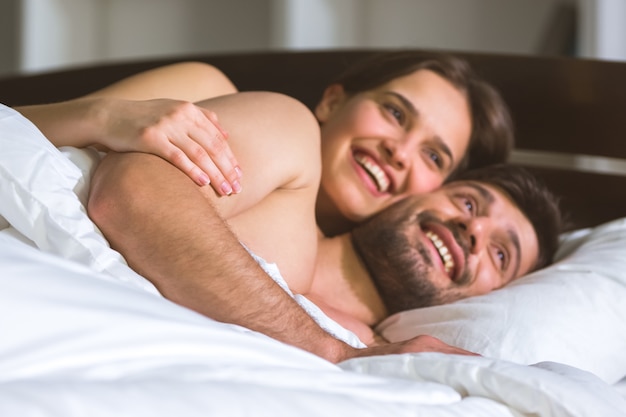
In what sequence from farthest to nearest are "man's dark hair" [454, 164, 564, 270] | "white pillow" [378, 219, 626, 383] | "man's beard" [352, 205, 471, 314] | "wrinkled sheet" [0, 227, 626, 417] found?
"man's dark hair" [454, 164, 564, 270] < "man's beard" [352, 205, 471, 314] < "white pillow" [378, 219, 626, 383] < "wrinkled sheet" [0, 227, 626, 417]

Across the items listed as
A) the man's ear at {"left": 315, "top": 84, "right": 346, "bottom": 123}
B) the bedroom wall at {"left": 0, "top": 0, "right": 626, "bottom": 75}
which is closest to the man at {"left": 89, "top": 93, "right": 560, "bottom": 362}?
the man's ear at {"left": 315, "top": 84, "right": 346, "bottom": 123}

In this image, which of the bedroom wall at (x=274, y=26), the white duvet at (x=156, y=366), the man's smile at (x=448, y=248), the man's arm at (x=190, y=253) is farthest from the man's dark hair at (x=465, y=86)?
the white duvet at (x=156, y=366)

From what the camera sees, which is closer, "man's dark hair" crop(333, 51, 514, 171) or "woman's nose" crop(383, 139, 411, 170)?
"woman's nose" crop(383, 139, 411, 170)

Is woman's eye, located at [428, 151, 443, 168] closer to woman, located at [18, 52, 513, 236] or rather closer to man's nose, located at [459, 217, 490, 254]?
woman, located at [18, 52, 513, 236]

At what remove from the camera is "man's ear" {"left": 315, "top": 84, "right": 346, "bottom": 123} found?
5.77 feet

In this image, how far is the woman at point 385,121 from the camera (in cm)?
158

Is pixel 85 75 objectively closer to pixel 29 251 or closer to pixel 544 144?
pixel 544 144

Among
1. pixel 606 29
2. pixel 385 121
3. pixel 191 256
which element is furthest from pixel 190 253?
pixel 606 29

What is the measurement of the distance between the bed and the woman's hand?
63 mm

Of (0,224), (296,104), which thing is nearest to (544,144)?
(296,104)

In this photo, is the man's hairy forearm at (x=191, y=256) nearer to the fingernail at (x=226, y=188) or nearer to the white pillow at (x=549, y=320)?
the fingernail at (x=226, y=188)

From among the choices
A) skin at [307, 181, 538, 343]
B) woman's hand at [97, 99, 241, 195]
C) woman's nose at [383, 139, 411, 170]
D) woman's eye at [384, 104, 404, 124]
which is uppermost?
woman's hand at [97, 99, 241, 195]

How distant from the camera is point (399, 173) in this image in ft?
5.24

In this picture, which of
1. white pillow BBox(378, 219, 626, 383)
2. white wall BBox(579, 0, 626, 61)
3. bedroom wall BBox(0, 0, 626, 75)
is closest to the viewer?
white pillow BBox(378, 219, 626, 383)
